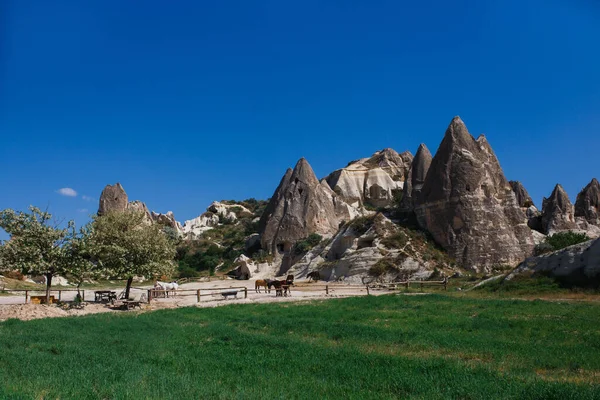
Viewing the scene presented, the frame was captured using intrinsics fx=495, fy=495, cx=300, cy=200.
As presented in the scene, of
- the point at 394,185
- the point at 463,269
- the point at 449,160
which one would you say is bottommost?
the point at 463,269

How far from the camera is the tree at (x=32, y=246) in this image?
21500mm

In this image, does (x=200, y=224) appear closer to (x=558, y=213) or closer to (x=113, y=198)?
(x=113, y=198)

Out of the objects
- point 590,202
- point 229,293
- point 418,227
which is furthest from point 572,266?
point 590,202

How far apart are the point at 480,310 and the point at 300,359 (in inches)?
410

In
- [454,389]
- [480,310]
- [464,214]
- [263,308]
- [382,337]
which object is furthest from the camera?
[464,214]

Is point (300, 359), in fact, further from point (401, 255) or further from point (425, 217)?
point (425, 217)

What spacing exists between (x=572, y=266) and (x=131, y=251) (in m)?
21.9

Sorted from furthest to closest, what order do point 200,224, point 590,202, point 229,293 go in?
point 200,224
point 590,202
point 229,293

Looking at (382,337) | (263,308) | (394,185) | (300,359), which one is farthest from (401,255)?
(394,185)

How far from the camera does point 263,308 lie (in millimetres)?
20406

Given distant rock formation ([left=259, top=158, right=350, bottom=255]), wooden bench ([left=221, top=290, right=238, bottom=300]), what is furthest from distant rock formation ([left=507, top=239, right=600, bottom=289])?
distant rock formation ([left=259, top=158, right=350, bottom=255])

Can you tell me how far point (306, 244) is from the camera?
161 ft

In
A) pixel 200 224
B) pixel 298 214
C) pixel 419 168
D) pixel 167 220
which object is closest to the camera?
pixel 298 214

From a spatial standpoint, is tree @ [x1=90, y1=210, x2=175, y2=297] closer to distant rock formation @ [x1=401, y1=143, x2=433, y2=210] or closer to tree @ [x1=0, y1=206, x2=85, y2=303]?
tree @ [x1=0, y1=206, x2=85, y2=303]
